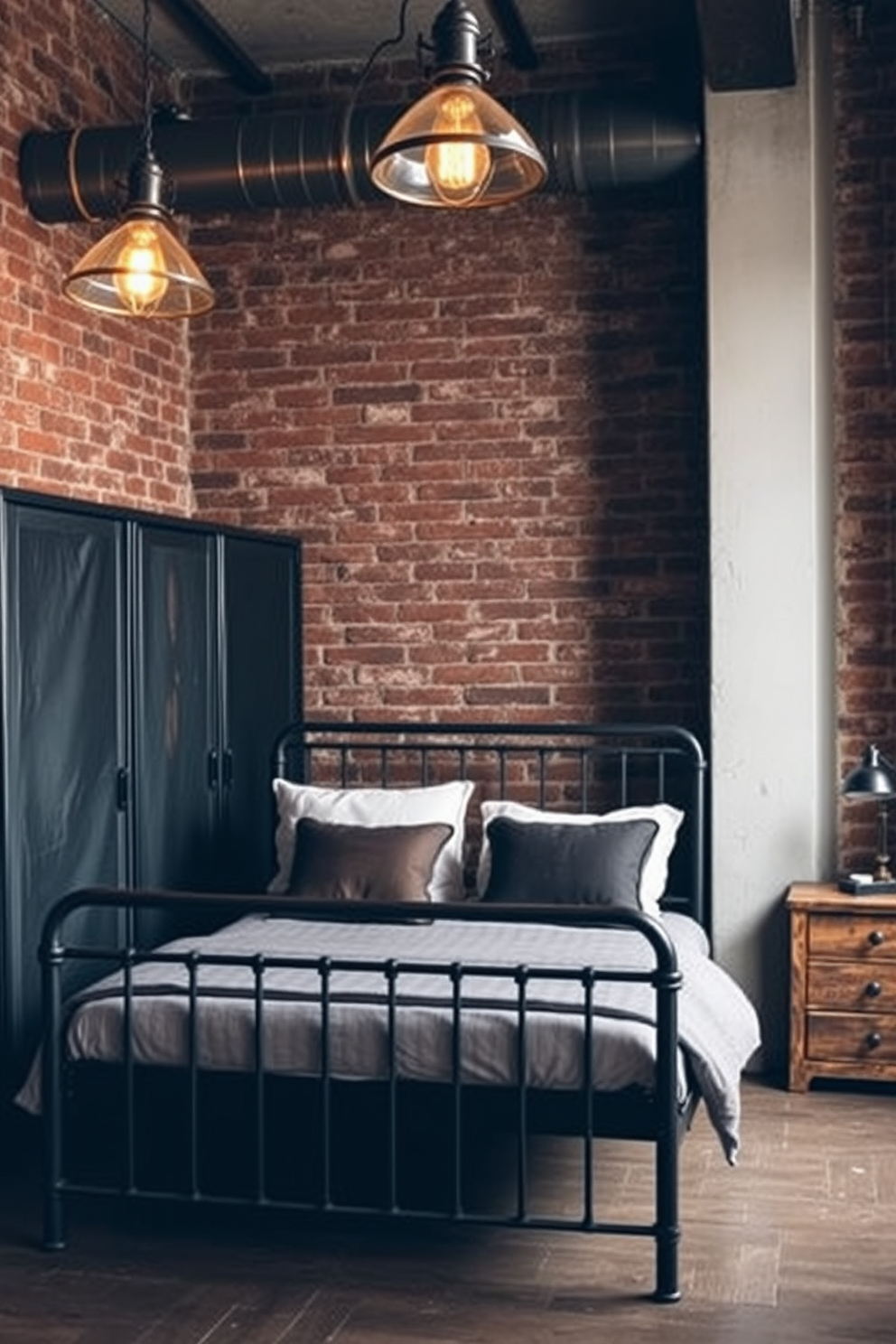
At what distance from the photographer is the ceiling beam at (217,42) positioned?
573 centimetres

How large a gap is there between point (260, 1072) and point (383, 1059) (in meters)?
0.29

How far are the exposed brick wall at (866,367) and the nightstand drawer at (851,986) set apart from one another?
539 mm

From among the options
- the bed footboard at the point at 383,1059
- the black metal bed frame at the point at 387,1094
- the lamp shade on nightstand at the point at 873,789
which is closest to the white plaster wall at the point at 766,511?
the lamp shade on nightstand at the point at 873,789

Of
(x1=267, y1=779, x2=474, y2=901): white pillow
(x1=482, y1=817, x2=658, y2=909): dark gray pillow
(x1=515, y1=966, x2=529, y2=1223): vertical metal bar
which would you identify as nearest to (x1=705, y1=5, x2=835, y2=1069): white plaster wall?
(x1=482, y1=817, x2=658, y2=909): dark gray pillow

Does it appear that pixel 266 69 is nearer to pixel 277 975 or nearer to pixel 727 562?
pixel 727 562

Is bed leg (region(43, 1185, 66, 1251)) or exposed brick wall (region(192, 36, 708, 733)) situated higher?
exposed brick wall (region(192, 36, 708, 733))

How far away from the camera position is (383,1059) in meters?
3.87

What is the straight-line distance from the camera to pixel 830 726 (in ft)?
18.7

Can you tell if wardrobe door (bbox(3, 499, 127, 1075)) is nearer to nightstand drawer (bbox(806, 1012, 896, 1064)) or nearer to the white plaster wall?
the white plaster wall

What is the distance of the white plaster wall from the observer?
5.55 metres

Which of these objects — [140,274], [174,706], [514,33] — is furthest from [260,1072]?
[514,33]

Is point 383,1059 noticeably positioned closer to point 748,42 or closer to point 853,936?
point 853,936

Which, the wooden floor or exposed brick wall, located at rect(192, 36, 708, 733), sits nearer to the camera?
the wooden floor

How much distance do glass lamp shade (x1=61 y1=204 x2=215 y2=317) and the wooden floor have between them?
2.35 m
